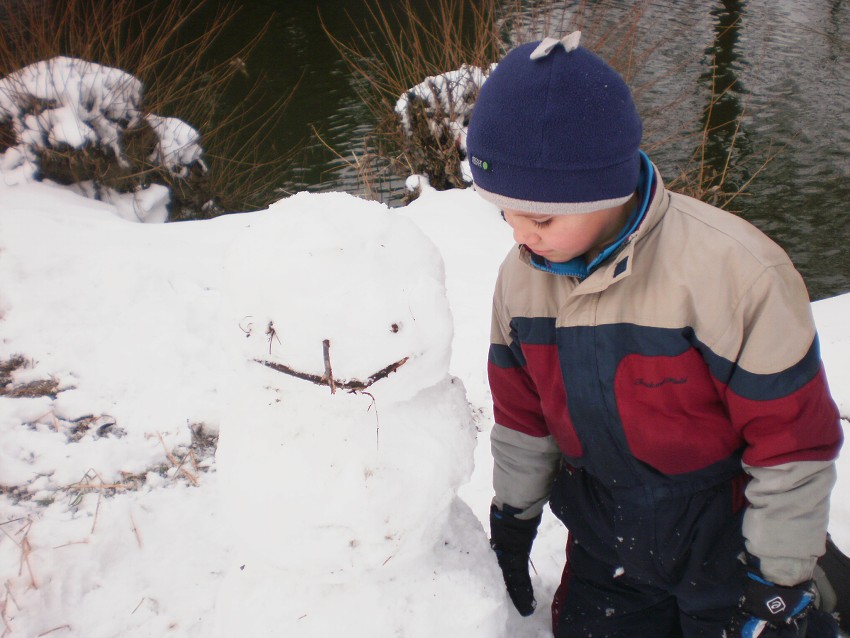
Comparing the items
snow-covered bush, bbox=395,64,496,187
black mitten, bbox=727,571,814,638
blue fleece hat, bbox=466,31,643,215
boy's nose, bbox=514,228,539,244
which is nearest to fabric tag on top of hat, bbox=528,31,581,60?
blue fleece hat, bbox=466,31,643,215

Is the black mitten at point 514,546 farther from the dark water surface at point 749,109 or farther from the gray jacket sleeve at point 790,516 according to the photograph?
the dark water surface at point 749,109

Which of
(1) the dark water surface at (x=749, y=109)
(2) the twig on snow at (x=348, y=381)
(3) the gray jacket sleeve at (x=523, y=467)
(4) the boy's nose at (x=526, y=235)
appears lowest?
(1) the dark water surface at (x=749, y=109)

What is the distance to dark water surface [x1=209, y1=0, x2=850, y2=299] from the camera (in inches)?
210

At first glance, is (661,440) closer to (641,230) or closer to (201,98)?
(641,230)

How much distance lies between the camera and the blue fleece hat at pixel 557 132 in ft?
3.62

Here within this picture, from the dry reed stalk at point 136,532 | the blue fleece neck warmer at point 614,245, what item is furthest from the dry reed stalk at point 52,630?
the blue fleece neck warmer at point 614,245

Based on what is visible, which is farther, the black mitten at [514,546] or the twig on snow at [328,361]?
the black mitten at [514,546]

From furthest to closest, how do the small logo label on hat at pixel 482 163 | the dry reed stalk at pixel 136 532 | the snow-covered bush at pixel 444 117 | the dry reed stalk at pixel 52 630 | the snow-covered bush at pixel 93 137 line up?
the snow-covered bush at pixel 444 117 → the snow-covered bush at pixel 93 137 → the dry reed stalk at pixel 136 532 → the dry reed stalk at pixel 52 630 → the small logo label on hat at pixel 482 163

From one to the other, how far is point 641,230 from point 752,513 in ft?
1.86

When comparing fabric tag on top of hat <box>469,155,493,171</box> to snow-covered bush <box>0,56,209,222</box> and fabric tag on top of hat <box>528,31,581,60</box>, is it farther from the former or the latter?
snow-covered bush <box>0,56,209,222</box>

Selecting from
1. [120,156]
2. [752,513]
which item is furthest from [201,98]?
[752,513]

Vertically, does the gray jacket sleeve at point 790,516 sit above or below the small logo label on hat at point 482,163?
below

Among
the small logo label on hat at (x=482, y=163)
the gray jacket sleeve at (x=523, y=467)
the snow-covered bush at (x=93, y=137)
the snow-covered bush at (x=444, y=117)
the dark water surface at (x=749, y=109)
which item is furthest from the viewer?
the dark water surface at (x=749, y=109)

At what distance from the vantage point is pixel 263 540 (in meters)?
1.25
